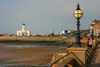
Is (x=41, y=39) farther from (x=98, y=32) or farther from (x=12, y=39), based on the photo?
(x=98, y=32)

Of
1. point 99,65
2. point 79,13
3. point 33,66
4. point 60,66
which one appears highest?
point 79,13

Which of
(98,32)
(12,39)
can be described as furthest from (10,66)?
(12,39)

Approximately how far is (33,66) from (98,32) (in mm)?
87965

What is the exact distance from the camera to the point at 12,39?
436 ft

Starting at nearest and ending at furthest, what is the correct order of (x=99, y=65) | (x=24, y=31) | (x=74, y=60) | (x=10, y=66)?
(x=74, y=60)
(x=99, y=65)
(x=10, y=66)
(x=24, y=31)

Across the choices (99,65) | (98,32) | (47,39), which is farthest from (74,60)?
(47,39)

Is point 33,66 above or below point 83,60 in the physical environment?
below

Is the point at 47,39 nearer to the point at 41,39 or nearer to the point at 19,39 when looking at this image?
the point at 41,39

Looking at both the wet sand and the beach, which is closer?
the beach

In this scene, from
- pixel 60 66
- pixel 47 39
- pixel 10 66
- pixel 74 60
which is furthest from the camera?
pixel 47 39

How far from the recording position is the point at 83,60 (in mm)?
10164

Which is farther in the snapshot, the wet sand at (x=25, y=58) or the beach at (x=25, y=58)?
the wet sand at (x=25, y=58)

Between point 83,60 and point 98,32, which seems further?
point 98,32

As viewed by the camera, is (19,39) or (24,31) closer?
(19,39)
